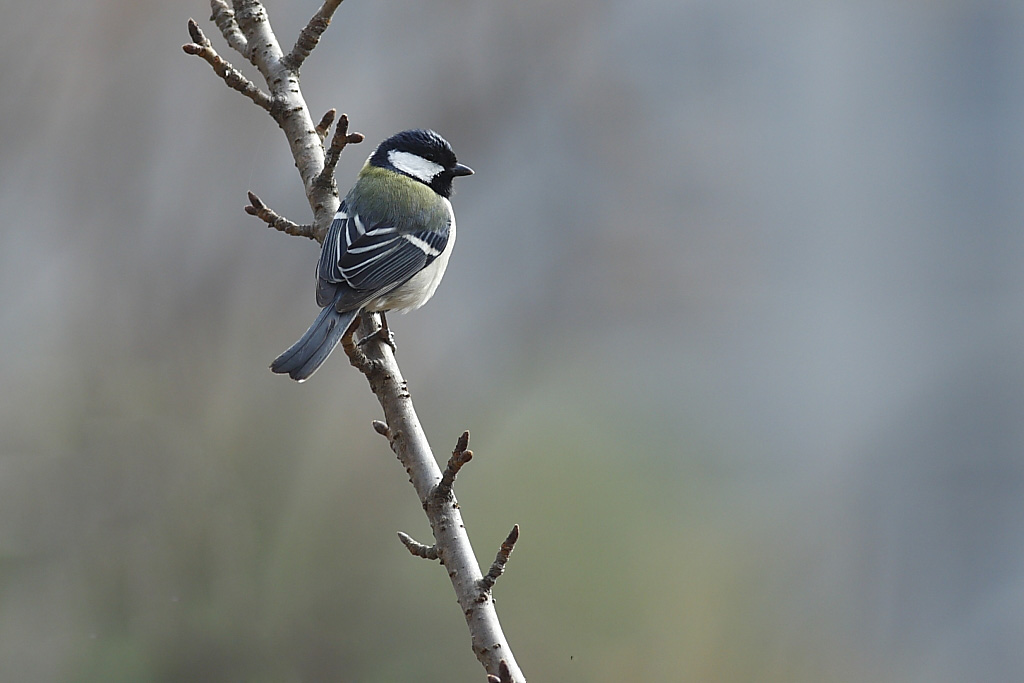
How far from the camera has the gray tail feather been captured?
4.40ft

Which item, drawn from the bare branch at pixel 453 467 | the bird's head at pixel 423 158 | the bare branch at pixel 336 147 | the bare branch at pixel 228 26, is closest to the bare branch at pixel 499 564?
the bare branch at pixel 453 467

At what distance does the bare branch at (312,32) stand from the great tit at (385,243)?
0.89 ft

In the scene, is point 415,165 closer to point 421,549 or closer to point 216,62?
point 216,62

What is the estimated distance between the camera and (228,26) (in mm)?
1551

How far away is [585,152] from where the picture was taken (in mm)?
3334

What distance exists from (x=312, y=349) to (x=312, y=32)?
550 millimetres

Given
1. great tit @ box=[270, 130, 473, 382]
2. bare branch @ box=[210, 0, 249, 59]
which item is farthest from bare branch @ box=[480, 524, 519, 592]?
bare branch @ box=[210, 0, 249, 59]

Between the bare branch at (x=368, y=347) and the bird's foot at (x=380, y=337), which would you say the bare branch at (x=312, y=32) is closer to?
the bare branch at (x=368, y=347)

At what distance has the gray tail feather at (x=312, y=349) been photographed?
1.34 meters

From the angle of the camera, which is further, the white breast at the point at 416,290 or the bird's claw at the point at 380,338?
the white breast at the point at 416,290

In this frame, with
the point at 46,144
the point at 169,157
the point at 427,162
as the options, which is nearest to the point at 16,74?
the point at 46,144

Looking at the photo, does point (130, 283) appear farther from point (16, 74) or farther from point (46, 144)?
point (16, 74)

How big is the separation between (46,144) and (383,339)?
2.01 metres

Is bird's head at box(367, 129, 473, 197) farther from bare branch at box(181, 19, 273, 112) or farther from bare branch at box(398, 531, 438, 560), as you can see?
bare branch at box(398, 531, 438, 560)
